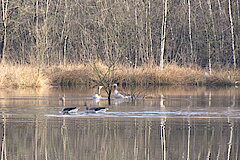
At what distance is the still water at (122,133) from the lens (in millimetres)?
10078

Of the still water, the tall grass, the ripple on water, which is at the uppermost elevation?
the tall grass

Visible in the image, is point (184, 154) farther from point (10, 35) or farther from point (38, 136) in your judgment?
point (10, 35)

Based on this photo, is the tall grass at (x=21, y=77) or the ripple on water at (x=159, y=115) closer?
the ripple on water at (x=159, y=115)

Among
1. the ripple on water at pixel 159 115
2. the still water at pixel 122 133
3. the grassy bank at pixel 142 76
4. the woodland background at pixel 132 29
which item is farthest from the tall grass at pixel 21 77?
the ripple on water at pixel 159 115

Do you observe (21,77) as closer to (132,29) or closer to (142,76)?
(142,76)

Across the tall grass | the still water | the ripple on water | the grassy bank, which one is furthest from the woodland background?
the ripple on water

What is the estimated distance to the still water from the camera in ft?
33.1

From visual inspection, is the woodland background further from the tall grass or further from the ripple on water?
the ripple on water

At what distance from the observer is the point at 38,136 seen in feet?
39.6

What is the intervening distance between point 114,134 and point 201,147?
216cm

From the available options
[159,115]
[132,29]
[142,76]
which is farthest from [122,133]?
[132,29]

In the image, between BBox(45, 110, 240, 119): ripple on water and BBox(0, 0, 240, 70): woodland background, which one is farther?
BBox(0, 0, 240, 70): woodland background

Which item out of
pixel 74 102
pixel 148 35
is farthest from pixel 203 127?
pixel 148 35

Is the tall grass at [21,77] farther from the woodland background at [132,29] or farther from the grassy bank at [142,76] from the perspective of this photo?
the woodland background at [132,29]
